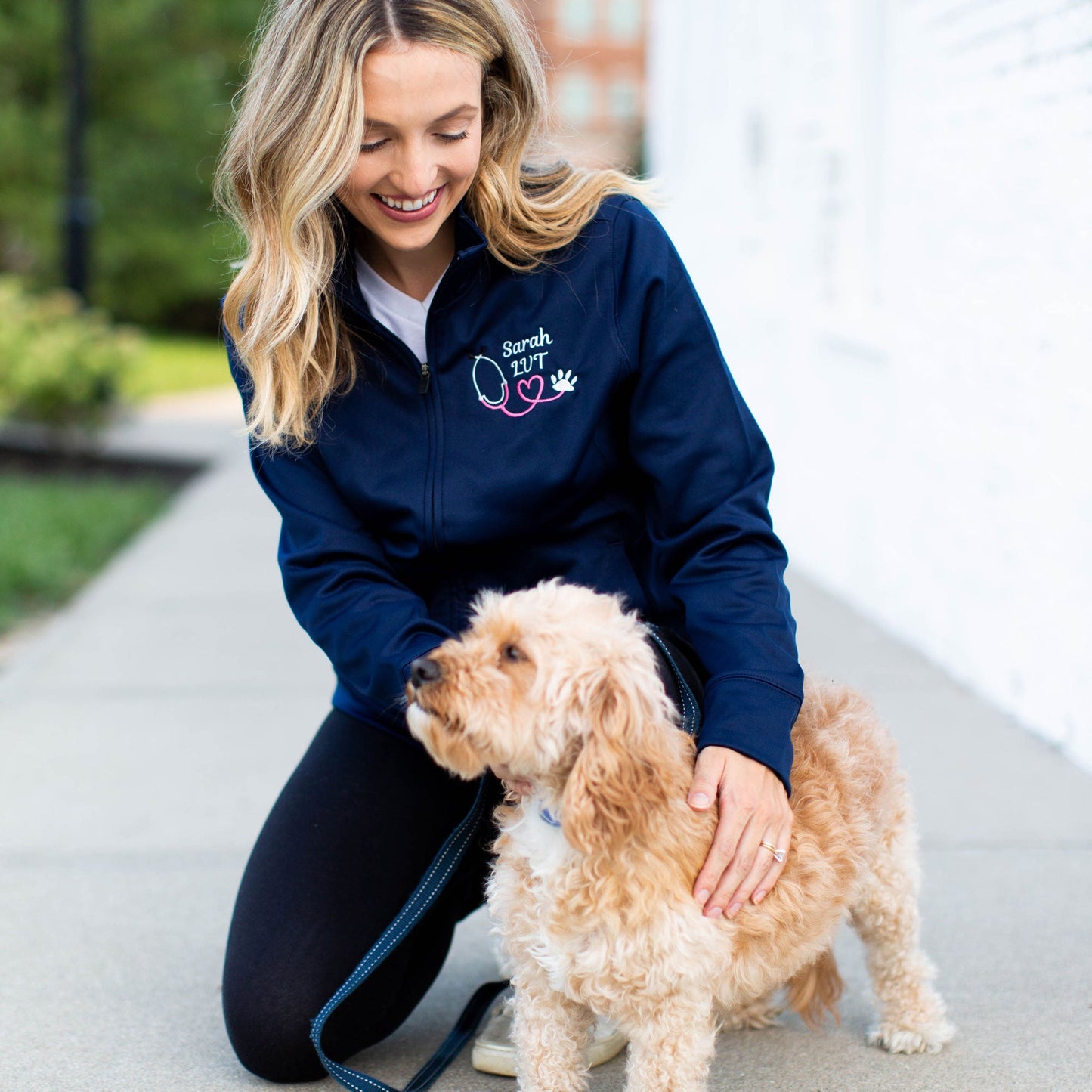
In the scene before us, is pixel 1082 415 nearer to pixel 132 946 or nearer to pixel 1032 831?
pixel 1032 831

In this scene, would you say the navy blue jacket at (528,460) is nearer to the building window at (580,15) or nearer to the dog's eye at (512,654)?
the dog's eye at (512,654)

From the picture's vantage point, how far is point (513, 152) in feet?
9.68

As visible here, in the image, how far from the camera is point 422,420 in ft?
9.63

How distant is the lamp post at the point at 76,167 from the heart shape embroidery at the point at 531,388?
12.8 m

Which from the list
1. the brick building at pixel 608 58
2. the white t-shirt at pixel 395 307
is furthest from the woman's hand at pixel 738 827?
the brick building at pixel 608 58

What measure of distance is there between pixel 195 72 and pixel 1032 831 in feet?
97.6

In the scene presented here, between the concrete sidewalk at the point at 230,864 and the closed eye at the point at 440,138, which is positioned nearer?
the closed eye at the point at 440,138

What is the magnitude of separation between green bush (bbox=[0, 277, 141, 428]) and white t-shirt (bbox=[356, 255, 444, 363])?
888 centimetres

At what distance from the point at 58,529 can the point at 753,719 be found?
7.84 m

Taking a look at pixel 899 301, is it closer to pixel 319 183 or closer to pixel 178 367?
pixel 319 183

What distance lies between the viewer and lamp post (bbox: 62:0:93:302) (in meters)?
14.0

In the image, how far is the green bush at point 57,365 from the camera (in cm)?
1114

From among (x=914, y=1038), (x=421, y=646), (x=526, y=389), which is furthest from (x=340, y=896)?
(x=914, y=1038)

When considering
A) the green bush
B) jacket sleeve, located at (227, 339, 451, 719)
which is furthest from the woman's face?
the green bush
